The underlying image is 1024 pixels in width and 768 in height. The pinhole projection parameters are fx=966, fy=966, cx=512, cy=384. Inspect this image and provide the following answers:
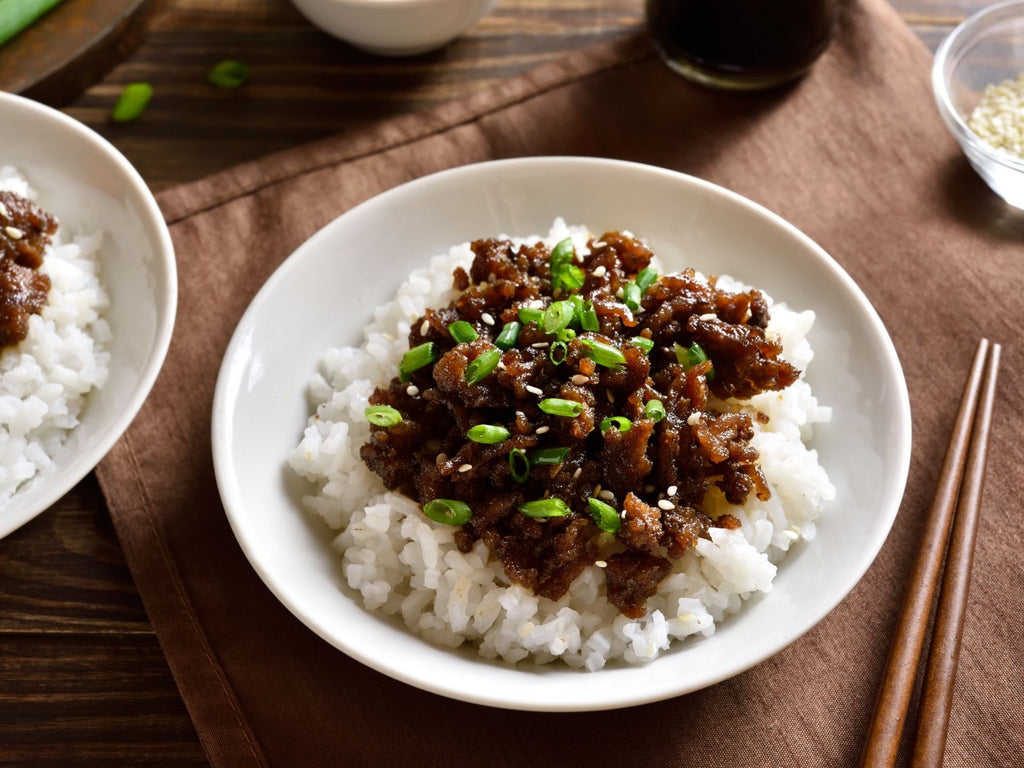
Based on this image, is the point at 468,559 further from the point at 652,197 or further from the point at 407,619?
the point at 652,197

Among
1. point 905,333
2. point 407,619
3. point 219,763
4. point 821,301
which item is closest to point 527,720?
point 407,619

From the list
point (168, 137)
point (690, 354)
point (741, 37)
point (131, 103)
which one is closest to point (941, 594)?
point (690, 354)

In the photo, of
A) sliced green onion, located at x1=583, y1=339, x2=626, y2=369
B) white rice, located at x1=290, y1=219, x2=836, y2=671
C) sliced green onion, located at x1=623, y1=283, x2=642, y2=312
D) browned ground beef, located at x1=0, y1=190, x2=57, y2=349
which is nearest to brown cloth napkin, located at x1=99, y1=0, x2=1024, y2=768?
white rice, located at x1=290, y1=219, x2=836, y2=671

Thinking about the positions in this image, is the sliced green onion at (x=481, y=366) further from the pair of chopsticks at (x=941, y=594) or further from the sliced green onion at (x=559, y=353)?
the pair of chopsticks at (x=941, y=594)

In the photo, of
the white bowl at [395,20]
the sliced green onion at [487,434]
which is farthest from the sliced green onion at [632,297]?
the white bowl at [395,20]

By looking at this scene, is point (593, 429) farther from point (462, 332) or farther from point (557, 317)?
point (462, 332)

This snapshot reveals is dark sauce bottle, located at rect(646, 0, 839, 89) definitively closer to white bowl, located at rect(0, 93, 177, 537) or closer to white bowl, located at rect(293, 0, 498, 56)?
white bowl, located at rect(293, 0, 498, 56)
